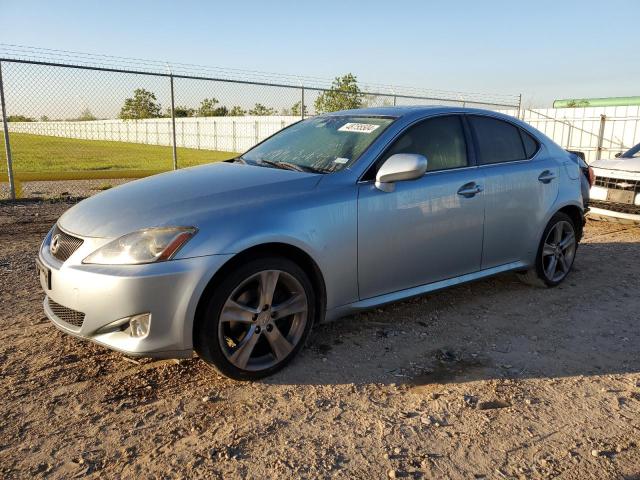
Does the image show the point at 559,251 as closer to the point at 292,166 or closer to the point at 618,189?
the point at 292,166

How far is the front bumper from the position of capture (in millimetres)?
2660

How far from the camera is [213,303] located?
2805mm

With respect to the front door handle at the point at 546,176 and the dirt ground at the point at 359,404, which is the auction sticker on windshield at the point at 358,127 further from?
the front door handle at the point at 546,176

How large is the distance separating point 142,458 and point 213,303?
0.81 meters

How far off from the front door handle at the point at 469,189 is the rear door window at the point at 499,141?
0.89 feet

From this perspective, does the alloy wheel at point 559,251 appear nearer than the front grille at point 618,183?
Yes

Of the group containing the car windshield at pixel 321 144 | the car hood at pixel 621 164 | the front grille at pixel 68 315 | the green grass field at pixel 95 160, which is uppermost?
the car windshield at pixel 321 144

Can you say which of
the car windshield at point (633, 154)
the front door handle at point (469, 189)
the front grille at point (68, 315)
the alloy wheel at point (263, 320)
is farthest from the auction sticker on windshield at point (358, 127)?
the car windshield at point (633, 154)

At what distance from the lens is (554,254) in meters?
4.88

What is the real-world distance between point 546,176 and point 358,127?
1867mm

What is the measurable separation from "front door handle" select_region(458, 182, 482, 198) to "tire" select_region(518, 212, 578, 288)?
1074mm

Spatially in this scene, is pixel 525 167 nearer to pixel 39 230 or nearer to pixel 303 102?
pixel 39 230

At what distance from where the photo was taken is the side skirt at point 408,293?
340 cm

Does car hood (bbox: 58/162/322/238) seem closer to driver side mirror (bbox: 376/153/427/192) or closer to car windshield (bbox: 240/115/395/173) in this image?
car windshield (bbox: 240/115/395/173)
